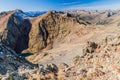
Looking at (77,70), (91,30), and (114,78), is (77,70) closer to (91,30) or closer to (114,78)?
(114,78)

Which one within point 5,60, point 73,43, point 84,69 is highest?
point 84,69

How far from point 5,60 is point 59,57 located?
370ft

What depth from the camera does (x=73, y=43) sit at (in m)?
190

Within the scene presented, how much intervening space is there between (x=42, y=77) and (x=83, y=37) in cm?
16320

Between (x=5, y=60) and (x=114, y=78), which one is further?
(x=5, y=60)

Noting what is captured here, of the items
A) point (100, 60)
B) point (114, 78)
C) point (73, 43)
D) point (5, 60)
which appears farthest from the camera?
point (73, 43)

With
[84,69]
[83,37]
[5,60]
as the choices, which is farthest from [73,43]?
[84,69]

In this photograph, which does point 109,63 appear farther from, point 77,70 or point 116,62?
Result: point 77,70

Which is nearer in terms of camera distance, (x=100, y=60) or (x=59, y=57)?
(x=100, y=60)

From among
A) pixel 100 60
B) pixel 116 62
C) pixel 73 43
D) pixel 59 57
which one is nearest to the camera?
pixel 116 62

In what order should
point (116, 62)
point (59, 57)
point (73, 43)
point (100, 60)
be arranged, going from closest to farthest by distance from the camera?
point (116, 62), point (100, 60), point (59, 57), point (73, 43)

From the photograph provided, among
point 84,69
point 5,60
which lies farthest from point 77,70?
point 5,60

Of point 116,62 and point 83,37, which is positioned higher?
point 116,62

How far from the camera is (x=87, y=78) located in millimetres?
26922
